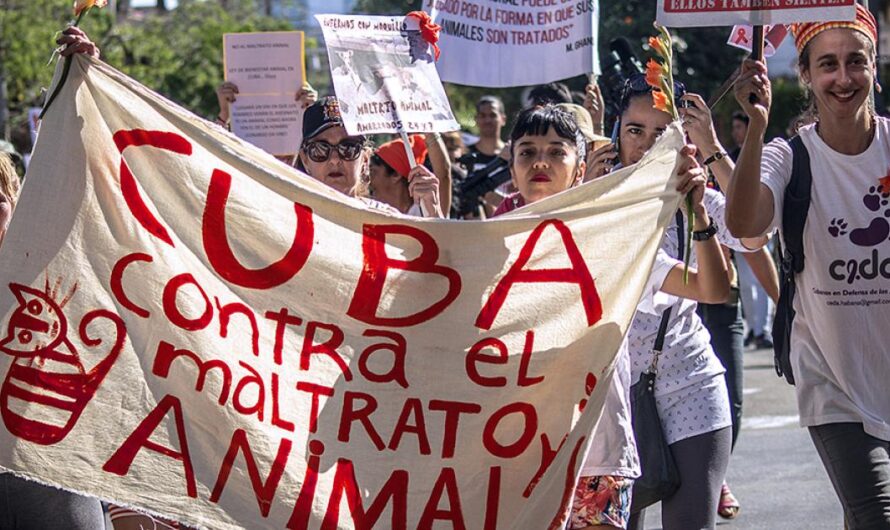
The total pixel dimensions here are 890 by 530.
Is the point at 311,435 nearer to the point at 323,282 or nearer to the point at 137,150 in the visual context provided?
the point at 323,282

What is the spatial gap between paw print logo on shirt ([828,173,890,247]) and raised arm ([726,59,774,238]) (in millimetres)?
295

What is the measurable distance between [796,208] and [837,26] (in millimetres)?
571

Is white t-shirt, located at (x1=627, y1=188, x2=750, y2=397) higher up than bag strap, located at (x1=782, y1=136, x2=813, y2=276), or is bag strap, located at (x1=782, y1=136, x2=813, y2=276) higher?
bag strap, located at (x1=782, y1=136, x2=813, y2=276)

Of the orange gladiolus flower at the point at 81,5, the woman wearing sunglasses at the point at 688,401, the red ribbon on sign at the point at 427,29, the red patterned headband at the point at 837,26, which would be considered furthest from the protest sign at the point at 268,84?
the red patterned headband at the point at 837,26

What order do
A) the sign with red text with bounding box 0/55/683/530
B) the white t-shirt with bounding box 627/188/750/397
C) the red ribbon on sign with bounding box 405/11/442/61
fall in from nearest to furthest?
the sign with red text with bounding box 0/55/683/530
the white t-shirt with bounding box 627/188/750/397
the red ribbon on sign with bounding box 405/11/442/61

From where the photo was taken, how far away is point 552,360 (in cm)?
426

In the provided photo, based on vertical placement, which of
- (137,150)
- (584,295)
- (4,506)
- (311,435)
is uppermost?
(137,150)

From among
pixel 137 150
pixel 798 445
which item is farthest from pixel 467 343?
pixel 798 445

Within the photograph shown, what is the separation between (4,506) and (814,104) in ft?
8.95

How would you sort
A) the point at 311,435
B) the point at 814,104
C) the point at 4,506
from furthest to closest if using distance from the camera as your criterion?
the point at 814,104, the point at 4,506, the point at 311,435

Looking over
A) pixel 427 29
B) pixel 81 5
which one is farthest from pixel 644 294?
pixel 81 5

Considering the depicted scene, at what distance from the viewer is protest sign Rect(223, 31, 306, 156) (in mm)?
7367

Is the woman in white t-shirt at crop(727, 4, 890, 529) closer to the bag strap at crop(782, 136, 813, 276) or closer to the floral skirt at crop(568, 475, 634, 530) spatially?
the bag strap at crop(782, 136, 813, 276)

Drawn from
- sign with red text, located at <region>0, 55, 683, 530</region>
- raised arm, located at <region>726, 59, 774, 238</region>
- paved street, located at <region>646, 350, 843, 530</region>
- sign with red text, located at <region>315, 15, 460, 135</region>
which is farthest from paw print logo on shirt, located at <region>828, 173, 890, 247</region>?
paved street, located at <region>646, 350, 843, 530</region>
